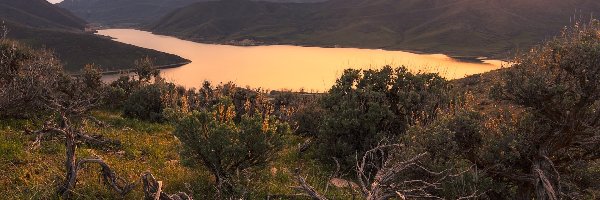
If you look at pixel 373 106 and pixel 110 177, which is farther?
pixel 373 106

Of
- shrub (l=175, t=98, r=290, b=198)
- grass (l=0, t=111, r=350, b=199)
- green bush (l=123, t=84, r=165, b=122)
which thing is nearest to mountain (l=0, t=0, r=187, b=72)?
green bush (l=123, t=84, r=165, b=122)

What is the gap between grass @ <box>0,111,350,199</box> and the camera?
888cm

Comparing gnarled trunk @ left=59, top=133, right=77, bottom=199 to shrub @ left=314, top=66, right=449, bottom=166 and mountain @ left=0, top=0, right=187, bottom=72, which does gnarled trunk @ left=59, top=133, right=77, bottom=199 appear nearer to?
shrub @ left=314, top=66, right=449, bottom=166

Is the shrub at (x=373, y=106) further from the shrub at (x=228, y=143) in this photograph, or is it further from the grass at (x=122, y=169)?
the shrub at (x=228, y=143)

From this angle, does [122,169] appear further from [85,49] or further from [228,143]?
[85,49]

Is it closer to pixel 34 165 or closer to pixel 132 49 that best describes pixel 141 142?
pixel 34 165

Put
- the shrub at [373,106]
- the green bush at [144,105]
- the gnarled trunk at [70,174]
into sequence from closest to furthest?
the gnarled trunk at [70,174] < the shrub at [373,106] < the green bush at [144,105]

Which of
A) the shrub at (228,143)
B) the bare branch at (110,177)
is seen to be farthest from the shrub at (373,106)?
the bare branch at (110,177)

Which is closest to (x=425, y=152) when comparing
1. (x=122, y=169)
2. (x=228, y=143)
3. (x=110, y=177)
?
(x=228, y=143)

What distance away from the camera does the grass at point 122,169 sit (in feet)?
29.1

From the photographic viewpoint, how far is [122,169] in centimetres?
1113

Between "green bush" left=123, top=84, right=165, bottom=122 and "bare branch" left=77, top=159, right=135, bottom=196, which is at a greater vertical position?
"bare branch" left=77, top=159, right=135, bottom=196

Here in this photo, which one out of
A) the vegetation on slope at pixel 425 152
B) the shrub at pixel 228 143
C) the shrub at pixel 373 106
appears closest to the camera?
Answer: the vegetation on slope at pixel 425 152

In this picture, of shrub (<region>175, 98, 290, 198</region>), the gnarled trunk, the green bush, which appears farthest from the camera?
the green bush
